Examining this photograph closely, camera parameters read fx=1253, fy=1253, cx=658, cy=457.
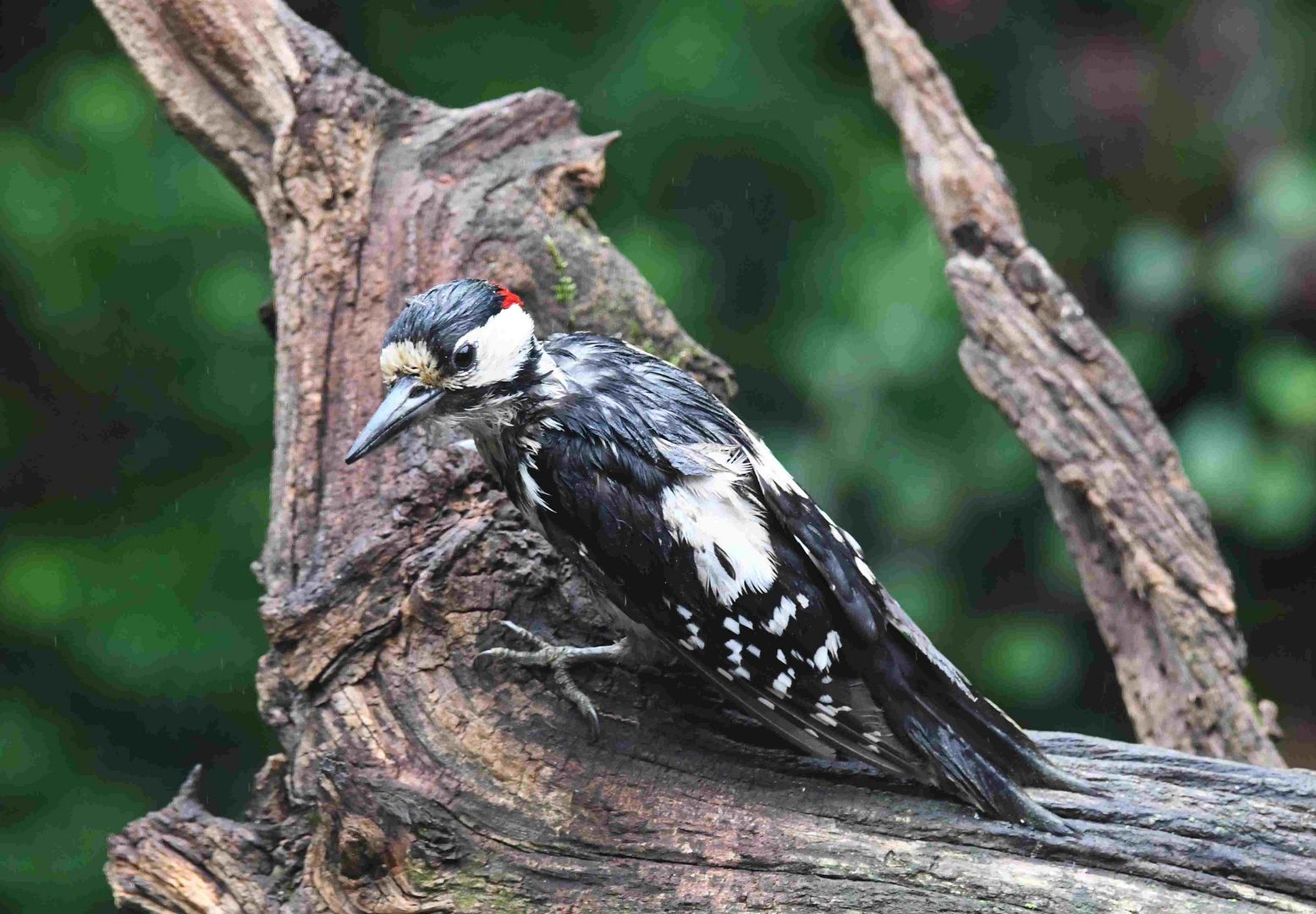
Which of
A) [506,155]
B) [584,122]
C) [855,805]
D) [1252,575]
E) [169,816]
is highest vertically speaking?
[584,122]

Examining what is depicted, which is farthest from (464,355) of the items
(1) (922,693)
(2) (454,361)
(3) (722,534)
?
(1) (922,693)

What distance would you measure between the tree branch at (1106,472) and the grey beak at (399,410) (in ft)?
4.40

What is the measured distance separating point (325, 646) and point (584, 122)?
7.68 ft

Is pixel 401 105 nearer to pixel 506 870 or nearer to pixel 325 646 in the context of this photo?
pixel 325 646

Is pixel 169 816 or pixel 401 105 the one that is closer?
pixel 169 816

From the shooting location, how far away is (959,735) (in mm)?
2109

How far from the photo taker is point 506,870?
201 centimetres

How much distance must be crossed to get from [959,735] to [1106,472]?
918 mm

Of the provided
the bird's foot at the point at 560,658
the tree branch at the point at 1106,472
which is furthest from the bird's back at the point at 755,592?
the tree branch at the point at 1106,472

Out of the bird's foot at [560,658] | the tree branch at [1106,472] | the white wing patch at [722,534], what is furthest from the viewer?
the tree branch at [1106,472]

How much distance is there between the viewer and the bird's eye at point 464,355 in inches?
81.5

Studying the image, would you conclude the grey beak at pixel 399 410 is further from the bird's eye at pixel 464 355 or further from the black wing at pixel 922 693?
the black wing at pixel 922 693

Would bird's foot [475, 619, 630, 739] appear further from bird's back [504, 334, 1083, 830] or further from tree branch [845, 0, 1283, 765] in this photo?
tree branch [845, 0, 1283, 765]

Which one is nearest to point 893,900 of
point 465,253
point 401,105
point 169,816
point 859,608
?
point 859,608
